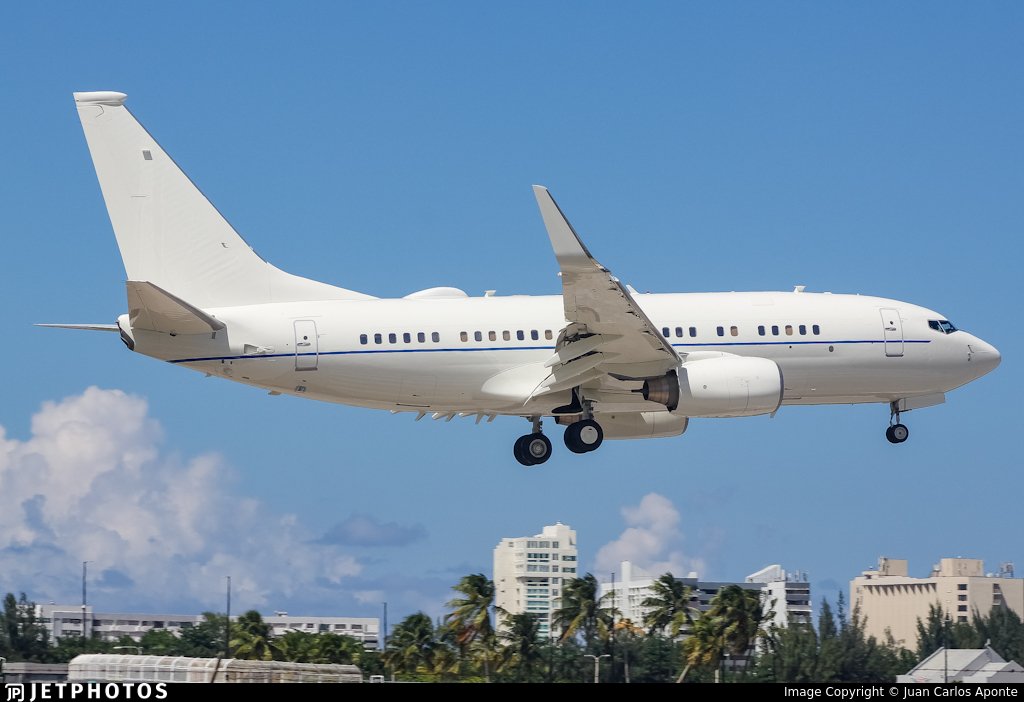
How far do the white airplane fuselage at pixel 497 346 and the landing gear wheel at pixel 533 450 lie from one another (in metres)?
1.19

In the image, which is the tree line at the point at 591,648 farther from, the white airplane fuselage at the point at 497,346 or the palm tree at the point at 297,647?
the white airplane fuselage at the point at 497,346

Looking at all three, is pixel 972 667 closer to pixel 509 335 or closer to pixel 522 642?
pixel 522 642

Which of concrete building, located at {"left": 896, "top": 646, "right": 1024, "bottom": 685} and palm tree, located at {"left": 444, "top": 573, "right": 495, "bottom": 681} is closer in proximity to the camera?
concrete building, located at {"left": 896, "top": 646, "right": 1024, "bottom": 685}

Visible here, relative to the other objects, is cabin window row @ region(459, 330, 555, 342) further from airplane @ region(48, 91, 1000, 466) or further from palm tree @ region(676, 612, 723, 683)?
palm tree @ region(676, 612, 723, 683)

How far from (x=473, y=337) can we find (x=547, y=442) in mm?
4851

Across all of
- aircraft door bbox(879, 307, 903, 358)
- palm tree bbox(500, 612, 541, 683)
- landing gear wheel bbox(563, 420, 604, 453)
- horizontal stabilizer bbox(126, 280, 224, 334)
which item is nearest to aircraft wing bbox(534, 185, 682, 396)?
landing gear wheel bbox(563, 420, 604, 453)

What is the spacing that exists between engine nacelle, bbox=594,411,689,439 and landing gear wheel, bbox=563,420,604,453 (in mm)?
2960

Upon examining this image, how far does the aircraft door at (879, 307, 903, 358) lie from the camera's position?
45.7 m

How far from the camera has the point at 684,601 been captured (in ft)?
260

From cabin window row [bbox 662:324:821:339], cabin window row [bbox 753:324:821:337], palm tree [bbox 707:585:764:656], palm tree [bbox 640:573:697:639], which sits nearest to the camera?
cabin window row [bbox 662:324:821:339]

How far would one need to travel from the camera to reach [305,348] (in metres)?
41.6

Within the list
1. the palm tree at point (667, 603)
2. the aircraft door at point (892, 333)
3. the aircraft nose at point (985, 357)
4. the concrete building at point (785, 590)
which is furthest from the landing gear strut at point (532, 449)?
the concrete building at point (785, 590)

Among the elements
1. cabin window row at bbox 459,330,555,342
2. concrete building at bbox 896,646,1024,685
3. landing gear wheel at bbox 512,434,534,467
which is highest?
cabin window row at bbox 459,330,555,342

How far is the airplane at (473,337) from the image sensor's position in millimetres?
41384
